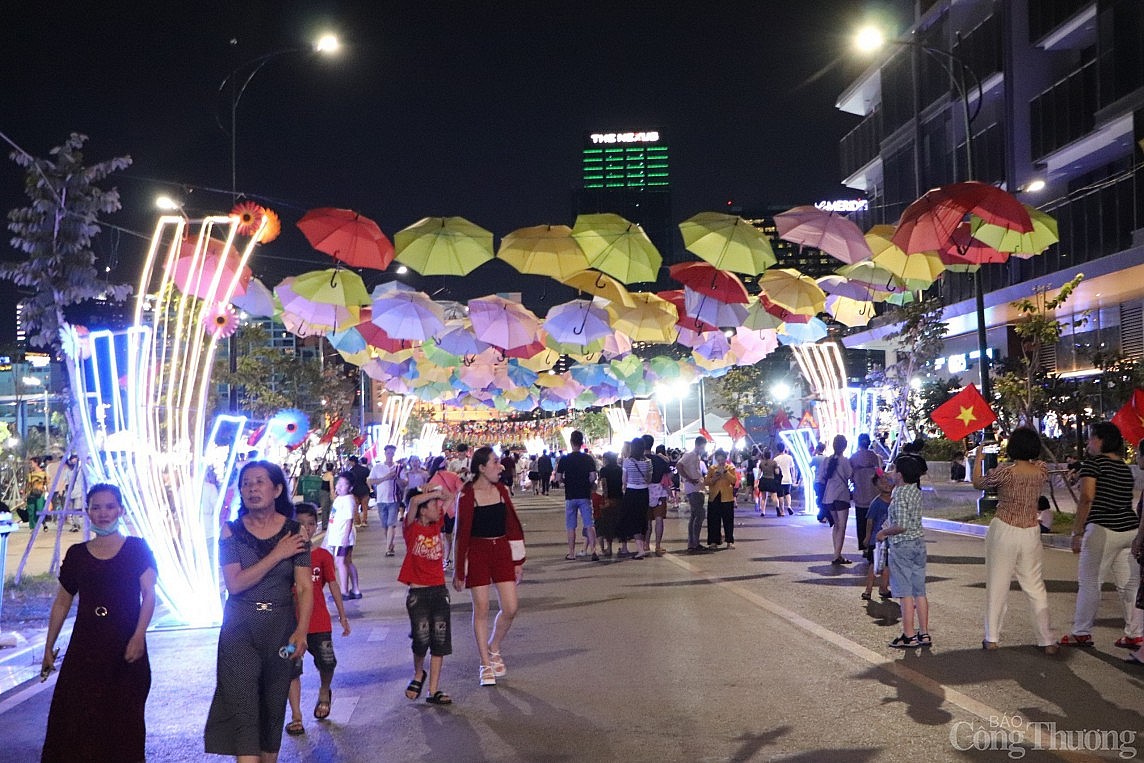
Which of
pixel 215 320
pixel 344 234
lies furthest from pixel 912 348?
pixel 215 320

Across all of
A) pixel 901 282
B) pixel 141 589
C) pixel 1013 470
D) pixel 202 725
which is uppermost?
pixel 901 282

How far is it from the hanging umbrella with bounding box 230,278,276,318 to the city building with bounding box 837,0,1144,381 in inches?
570

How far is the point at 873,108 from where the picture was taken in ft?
169

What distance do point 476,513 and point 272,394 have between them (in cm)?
3348

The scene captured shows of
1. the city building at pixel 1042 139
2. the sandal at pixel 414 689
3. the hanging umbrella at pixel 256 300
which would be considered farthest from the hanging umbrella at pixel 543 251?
the city building at pixel 1042 139

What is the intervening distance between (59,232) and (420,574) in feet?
39.5

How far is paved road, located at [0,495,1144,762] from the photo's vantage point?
6961 mm

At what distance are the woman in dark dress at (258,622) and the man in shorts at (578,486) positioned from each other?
12.5 m

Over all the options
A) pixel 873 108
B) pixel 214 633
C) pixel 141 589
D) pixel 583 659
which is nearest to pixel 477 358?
pixel 214 633

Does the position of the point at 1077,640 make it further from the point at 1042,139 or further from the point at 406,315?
the point at 1042,139

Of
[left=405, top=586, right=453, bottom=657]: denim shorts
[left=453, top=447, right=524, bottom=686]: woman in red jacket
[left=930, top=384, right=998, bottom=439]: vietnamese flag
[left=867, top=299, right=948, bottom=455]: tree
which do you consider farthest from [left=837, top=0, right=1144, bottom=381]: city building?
[left=405, top=586, right=453, bottom=657]: denim shorts

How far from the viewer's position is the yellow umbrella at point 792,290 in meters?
17.5

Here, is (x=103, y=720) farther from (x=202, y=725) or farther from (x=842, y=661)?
(x=842, y=661)

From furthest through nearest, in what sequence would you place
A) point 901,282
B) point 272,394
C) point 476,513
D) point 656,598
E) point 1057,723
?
point 272,394 < point 901,282 < point 656,598 < point 476,513 < point 1057,723
